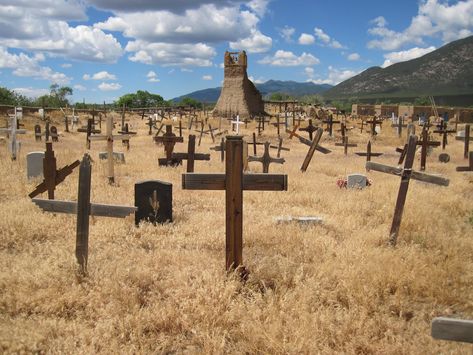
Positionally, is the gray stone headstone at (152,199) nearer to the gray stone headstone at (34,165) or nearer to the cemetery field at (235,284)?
the cemetery field at (235,284)

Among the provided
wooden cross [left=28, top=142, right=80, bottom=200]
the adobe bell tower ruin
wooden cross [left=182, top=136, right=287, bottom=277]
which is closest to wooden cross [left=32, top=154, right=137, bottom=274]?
wooden cross [left=182, top=136, right=287, bottom=277]

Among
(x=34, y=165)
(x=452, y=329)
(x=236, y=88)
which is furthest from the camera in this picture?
(x=236, y=88)

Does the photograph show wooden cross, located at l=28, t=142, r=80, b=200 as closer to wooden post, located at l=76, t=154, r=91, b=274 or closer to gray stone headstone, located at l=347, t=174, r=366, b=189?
wooden post, located at l=76, t=154, r=91, b=274

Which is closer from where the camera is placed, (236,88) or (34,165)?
(34,165)

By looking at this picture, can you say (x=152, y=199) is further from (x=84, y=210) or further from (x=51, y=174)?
(x=84, y=210)

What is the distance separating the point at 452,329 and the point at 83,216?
13.3ft

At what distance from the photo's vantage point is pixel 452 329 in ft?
6.91

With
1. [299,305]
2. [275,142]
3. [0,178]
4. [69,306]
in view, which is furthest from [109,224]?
[275,142]

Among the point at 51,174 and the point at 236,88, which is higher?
the point at 236,88

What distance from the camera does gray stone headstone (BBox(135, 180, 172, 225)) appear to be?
284 inches

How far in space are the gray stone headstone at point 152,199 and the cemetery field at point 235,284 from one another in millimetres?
257

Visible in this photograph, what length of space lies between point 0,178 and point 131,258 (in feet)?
23.0

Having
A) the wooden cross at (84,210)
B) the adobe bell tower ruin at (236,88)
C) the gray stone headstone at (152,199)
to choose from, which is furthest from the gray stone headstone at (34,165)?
the adobe bell tower ruin at (236,88)

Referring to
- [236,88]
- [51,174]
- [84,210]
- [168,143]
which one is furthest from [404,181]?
[236,88]
